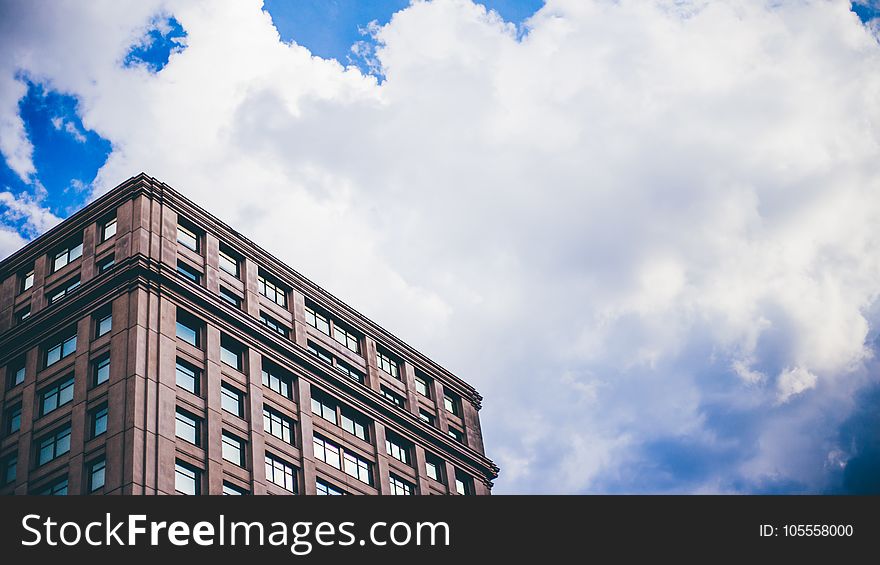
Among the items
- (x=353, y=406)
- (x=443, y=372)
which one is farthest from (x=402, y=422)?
(x=443, y=372)

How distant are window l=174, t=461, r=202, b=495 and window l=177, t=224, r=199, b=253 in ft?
57.0

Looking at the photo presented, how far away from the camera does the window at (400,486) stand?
74131 millimetres

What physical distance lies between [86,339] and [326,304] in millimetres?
20942

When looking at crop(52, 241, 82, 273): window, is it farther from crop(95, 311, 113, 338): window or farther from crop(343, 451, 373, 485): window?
crop(343, 451, 373, 485): window

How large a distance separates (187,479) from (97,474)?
15.1ft

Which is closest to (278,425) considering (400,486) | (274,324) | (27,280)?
(274,324)

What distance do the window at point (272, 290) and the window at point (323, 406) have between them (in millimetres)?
7127

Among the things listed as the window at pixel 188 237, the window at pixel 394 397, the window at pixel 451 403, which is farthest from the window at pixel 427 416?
the window at pixel 188 237

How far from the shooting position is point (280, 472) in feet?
209

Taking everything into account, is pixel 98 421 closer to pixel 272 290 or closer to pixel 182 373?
pixel 182 373

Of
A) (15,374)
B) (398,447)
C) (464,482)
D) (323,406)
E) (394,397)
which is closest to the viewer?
(15,374)

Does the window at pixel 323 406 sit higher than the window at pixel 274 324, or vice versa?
the window at pixel 274 324

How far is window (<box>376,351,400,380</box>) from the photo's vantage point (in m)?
82.4

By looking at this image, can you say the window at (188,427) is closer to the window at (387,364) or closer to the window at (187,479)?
the window at (187,479)
